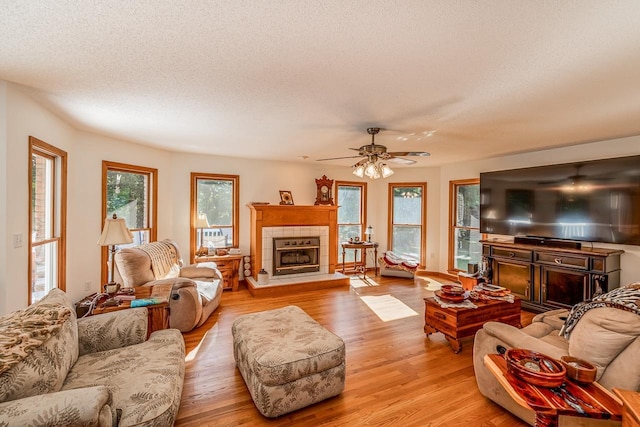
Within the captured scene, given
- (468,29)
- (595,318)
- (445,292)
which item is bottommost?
(445,292)

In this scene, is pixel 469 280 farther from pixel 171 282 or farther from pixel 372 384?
pixel 171 282

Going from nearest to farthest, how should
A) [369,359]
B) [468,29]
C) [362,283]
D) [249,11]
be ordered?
[249,11] → [468,29] → [369,359] → [362,283]

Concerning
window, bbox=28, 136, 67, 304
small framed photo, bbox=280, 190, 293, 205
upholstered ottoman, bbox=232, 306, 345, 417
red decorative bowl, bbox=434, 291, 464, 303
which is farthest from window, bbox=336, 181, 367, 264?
window, bbox=28, 136, 67, 304

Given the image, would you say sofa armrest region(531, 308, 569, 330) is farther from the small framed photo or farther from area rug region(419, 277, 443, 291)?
the small framed photo

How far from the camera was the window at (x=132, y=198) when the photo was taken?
3994 millimetres

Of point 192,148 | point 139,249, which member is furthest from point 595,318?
point 192,148

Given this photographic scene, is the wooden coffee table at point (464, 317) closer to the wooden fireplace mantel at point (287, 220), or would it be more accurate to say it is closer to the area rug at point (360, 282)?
the area rug at point (360, 282)

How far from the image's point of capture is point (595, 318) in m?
1.67

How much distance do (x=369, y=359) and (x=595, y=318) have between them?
1.79m

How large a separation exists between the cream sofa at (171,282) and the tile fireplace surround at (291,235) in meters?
1.17

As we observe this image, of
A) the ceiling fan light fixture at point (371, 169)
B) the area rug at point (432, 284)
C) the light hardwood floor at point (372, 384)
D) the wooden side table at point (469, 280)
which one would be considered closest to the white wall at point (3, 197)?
the light hardwood floor at point (372, 384)

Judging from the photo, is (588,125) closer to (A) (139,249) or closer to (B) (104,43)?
(B) (104,43)

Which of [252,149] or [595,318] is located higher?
[252,149]

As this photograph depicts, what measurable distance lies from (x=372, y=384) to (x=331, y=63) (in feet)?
8.18
